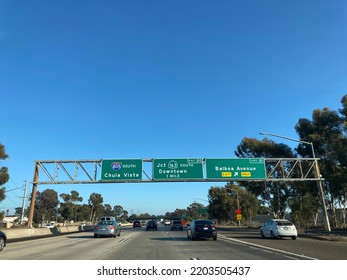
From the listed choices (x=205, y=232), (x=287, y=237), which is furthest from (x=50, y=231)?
(x=287, y=237)

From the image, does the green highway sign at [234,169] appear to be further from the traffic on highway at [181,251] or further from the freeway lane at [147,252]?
the freeway lane at [147,252]

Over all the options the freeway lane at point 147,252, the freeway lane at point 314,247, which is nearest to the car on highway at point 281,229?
the freeway lane at point 314,247

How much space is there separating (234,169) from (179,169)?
5.87m

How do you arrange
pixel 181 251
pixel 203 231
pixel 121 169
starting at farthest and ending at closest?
pixel 121 169 → pixel 203 231 → pixel 181 251

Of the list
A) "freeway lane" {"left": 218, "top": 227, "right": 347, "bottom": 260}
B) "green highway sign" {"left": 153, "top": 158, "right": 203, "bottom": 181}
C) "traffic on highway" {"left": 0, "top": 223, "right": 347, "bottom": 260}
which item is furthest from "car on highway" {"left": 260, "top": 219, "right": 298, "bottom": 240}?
"green highway sign" {"left": 153, "top": 158, "right": 203, "bottom": 181}

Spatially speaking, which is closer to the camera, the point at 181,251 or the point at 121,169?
the point at 181,251

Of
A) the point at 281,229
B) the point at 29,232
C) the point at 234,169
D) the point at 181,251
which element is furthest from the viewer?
the point at 234,169

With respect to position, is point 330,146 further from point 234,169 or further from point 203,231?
point 203,231

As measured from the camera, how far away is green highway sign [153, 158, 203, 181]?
3716cm

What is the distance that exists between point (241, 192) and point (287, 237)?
54.5 m

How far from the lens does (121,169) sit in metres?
37.2

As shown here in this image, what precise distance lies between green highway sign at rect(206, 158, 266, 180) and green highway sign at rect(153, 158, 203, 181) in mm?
1064

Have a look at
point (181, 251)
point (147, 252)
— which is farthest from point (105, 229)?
point (181, 251)
